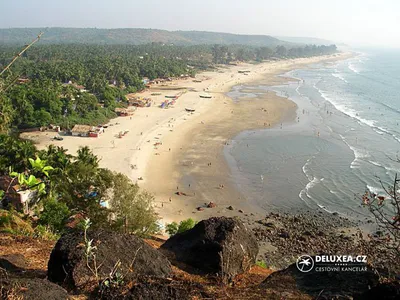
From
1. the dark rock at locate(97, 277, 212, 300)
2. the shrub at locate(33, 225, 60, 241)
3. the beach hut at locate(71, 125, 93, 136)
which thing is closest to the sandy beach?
the beach hut at locate(71, 125, 93, 136)

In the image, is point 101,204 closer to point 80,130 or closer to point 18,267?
point 18,267

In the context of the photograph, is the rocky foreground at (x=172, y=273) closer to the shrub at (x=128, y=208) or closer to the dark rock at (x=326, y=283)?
the dark rock at (x=326, y=283)

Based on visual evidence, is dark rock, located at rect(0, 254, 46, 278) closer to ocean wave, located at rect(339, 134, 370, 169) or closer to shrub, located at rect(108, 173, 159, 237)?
shrub, located at rect(108, 173, 159, 237)

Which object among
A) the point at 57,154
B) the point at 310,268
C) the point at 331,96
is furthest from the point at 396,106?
the point at 310,268

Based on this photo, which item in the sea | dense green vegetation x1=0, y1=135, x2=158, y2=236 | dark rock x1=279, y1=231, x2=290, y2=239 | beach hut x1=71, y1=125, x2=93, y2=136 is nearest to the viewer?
dense green vegetation x1=0, y1=135, x2=158, y2=236

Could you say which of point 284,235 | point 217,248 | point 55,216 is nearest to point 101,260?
point 217,248

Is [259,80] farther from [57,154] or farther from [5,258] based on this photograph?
[5,258]
